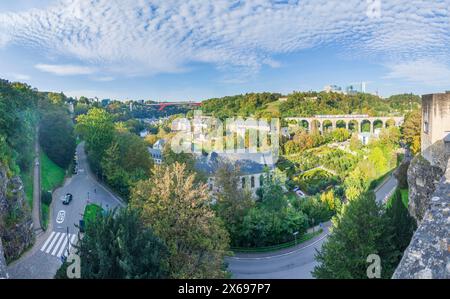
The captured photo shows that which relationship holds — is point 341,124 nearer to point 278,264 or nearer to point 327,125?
point 327,125

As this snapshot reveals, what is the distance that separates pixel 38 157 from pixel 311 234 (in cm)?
1583

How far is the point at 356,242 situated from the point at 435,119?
325 cm

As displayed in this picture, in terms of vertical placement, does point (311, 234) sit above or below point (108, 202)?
below

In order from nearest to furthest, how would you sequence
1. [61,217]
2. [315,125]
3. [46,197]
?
[61,217] < [46,197] < [315,125]

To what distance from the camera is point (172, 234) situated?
24.2 feet

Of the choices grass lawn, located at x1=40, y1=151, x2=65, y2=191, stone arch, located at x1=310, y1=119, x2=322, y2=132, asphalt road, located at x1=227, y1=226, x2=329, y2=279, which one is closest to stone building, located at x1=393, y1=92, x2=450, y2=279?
asphalt road, located at x1=227, y1=226, x2=329, y2=279

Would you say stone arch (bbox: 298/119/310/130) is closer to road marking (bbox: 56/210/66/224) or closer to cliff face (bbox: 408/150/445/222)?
cliff face (bbox: 408/150/445/222)

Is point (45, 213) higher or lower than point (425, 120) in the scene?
lower

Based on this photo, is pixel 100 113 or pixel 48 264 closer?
pixel 48 264

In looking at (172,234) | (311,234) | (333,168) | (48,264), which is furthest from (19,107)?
(333,168)

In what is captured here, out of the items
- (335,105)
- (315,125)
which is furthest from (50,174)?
(335,105)

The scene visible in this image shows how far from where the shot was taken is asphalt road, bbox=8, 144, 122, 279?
9.51 metres

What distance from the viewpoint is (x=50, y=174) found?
16781mm
